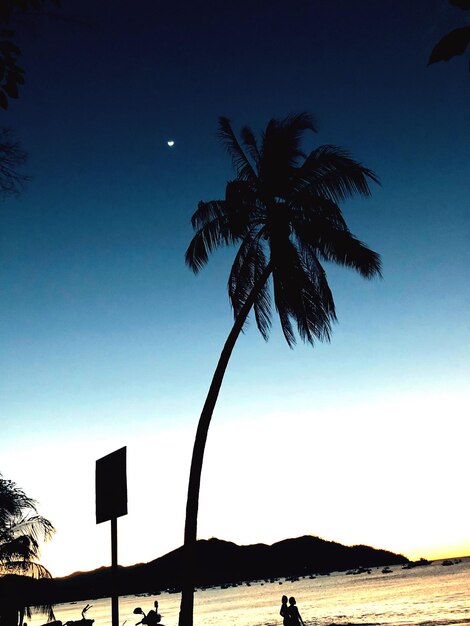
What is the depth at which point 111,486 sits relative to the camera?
20.1 feet

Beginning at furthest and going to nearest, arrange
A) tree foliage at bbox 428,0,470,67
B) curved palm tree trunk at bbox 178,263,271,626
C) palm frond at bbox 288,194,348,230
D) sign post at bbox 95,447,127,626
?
palm frond at bbox 288,194,348,230 < curved palm tree trunk at bbox 178,263,271,626 < sign post at bbox 95,447,127,626 < tree foliage at bbox 428,0,470,67

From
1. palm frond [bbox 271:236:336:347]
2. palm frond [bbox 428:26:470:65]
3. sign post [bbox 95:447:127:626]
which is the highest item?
palm frond [bbox 271:236:336:347]

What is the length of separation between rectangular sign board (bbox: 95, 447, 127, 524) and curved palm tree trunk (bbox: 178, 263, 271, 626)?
26.9 feet

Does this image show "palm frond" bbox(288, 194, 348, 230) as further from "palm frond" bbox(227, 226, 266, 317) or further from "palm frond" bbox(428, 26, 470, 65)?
"palm frond" bbox(428, 26, 470, 65)

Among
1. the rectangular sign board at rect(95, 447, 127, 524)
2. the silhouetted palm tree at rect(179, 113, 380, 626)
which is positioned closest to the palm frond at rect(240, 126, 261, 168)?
the silhouetted palm tree at rect(179, 113, 380, 626)

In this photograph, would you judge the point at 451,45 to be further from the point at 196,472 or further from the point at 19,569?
the point at 19,569

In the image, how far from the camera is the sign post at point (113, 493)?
604 centimetres

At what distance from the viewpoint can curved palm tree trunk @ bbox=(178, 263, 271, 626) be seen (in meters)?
13.5

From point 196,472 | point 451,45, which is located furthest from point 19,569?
point 451,45

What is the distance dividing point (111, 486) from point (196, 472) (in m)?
8.54

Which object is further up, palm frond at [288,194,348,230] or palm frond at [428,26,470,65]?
palm frond at [288,194,348,230]

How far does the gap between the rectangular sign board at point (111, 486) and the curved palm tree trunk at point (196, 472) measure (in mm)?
8192

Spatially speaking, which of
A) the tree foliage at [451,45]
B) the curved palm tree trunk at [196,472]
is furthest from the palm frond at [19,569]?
the tree foliage at [451,45]

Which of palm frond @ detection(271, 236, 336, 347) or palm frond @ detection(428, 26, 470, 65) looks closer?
palm frond @ detection(428, 26, 470, 65)
